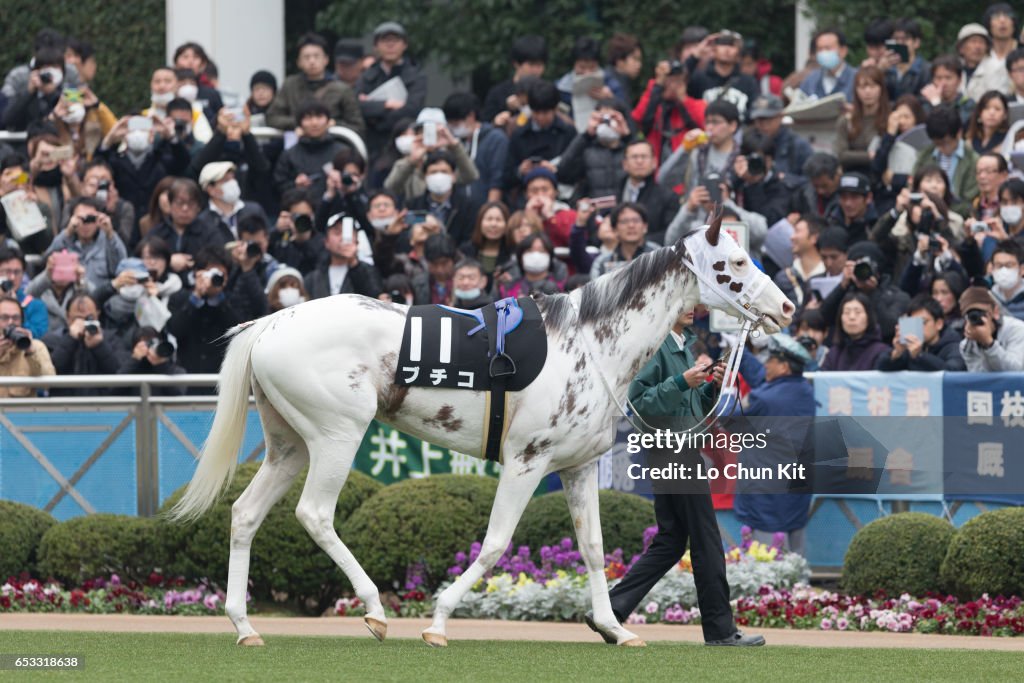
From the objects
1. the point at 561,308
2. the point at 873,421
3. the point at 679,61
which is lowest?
the point at 873,421

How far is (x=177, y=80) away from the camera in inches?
698

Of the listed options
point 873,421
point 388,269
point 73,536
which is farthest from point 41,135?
point 873,421

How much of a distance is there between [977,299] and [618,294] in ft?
12.6

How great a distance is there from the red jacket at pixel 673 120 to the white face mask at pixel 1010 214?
357 centimetres

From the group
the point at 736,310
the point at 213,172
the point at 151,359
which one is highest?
the point at 213,172

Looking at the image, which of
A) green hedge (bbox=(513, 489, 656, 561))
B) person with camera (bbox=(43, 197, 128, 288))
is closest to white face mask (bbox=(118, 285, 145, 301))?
person with camera (bbox=(43, 197, 128, 288))

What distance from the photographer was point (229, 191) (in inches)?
627

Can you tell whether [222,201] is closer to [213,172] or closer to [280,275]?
[213,172]

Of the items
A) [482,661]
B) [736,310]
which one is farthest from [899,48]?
[482,661]

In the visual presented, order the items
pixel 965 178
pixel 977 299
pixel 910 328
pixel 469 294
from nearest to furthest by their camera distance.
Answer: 1. pixel 977 299
2. pixel 910 328
3. pixel 469 294
4. pixel 965 178

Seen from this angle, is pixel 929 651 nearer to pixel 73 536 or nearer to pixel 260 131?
pixel 73 536

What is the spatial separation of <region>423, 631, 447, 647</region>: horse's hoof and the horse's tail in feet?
4.77

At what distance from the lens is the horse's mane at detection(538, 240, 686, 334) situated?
980cm

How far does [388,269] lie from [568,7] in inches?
281
